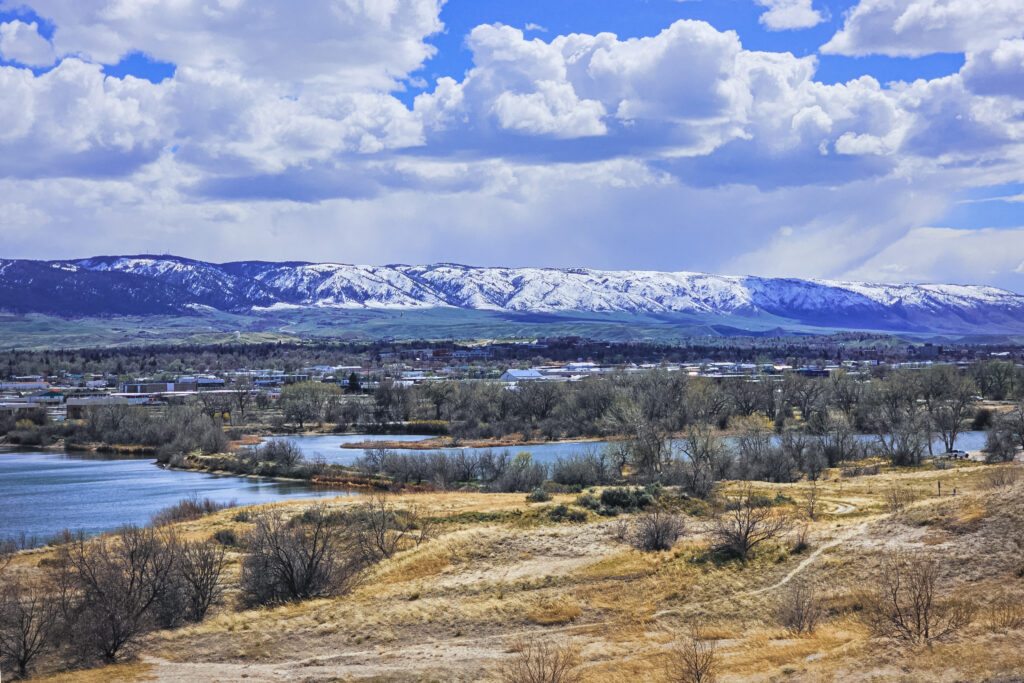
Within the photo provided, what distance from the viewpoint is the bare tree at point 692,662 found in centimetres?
2084

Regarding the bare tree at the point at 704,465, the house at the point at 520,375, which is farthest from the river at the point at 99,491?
the house at the point at 520,375

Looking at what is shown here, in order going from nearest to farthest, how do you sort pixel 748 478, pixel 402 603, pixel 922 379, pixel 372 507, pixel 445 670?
pixel 445 670 → pixel 402 603 → pixel 372 507 → pixel 748 478 → pixel 922 379

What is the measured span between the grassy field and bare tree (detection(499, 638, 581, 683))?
12.1 inches

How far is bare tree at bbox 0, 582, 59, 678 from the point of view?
23.9 metres

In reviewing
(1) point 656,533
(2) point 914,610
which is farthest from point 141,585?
(2) point 914,610

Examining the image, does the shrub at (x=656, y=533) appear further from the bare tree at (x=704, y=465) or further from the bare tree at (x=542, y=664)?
the bare tree at (x=542, y=664)

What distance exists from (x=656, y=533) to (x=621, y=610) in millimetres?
7324

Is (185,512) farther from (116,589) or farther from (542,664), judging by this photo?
(542,664)

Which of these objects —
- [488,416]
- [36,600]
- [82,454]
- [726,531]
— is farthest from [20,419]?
[726,531]

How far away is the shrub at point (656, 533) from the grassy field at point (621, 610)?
556 millimetres

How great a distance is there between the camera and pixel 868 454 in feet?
237

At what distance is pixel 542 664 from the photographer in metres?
20.9

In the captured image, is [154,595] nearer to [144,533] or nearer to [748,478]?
[144,533]

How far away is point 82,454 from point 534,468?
176 feet
